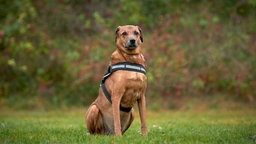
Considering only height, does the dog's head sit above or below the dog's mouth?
above

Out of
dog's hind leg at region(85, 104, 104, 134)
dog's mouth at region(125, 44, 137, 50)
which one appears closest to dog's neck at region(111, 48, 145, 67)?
dog's mouth at region(125, 44, 137, 50)

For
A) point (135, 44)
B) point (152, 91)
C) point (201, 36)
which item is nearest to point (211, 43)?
point (201, 36)

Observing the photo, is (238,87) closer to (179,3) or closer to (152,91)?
(152,91)

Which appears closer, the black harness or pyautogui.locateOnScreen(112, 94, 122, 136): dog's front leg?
pyautogui.locateOnScreen(112, 94, 122, 136): dog's front leg

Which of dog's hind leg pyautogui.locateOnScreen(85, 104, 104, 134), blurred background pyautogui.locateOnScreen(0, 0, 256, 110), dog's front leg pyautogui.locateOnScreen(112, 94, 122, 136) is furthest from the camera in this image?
blurred background pyautogui.locateOnScreen(0, 0, 256, 110)

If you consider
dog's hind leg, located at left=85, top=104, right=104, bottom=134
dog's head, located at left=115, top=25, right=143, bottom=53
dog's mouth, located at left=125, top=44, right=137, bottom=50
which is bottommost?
dog's hind leg, located at left=85, top=104, right=104, bottom=134

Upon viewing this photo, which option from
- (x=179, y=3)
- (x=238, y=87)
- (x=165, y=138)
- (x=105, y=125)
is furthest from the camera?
(x=179, y=3)

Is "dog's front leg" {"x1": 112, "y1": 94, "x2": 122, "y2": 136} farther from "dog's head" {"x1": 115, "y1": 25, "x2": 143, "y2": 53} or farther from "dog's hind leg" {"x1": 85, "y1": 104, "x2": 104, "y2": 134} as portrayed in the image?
"dog's head" {"x1": 115, "y1": 25, "x2": 143, "y2": 53}

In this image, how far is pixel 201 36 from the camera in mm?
17672

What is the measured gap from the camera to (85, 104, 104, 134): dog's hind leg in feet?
24.2

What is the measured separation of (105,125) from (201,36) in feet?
35.7

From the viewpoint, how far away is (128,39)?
23.6 ft

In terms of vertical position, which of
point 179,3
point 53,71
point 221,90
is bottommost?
point 221,90

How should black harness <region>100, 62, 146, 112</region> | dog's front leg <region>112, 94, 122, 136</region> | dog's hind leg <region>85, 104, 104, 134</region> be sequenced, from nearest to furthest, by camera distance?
dog's front leg <region>112, 94, 122, 136</region>, black harness <region>100, 62, 146, 112</region>, dog's hind leg <region>85, 104, 104, 134</region>
